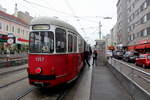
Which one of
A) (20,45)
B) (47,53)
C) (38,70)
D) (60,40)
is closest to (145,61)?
(60,40)

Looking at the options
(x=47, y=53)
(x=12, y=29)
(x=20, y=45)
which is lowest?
(x=47, y=53)

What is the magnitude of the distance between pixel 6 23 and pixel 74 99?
3460 centimetres

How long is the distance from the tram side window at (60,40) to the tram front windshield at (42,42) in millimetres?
234

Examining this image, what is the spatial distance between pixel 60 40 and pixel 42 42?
0.76 meters

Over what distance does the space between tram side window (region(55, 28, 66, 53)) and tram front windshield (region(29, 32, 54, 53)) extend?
234mm

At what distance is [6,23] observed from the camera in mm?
35312

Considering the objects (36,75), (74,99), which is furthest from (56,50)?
(74,99)

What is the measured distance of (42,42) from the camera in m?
6.15

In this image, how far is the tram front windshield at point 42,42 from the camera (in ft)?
20.0

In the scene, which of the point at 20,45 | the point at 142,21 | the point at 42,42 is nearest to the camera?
the point at 42,42

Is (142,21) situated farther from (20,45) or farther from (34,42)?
(34,42)

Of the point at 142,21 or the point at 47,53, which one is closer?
the point at 47,53

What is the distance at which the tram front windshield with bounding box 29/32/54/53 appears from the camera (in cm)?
609

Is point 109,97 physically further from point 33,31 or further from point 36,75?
point 33,31
